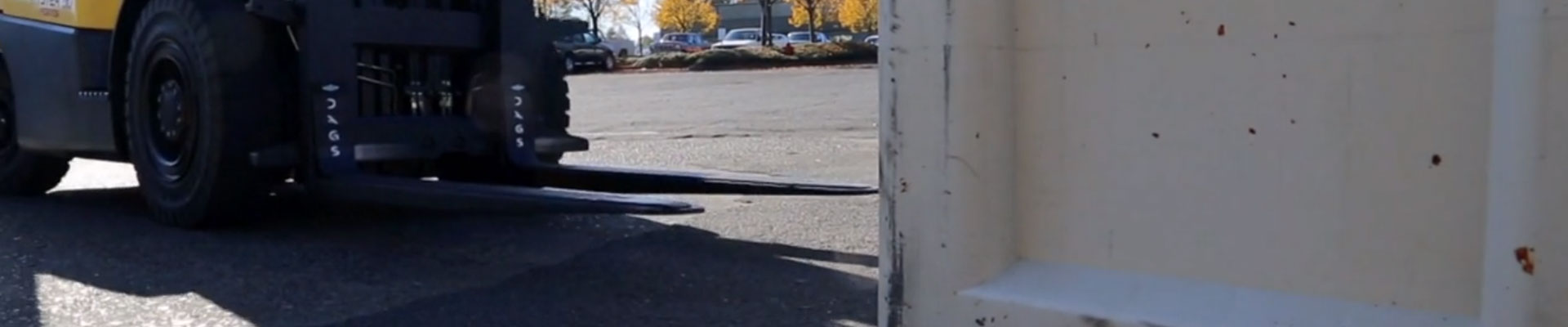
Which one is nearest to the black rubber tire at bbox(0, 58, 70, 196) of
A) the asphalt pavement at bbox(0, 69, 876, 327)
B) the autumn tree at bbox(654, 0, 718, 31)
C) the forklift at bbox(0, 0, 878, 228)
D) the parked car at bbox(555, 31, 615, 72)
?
the asphalt pavement at bbox(0, 69, 876, 327)

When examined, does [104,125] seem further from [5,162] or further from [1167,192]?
[1167,192]

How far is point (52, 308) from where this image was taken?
4.81m

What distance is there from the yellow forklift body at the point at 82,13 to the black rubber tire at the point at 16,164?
97cm

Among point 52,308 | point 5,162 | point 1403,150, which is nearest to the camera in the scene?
point 1403,150

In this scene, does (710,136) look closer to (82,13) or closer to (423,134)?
(82,13)

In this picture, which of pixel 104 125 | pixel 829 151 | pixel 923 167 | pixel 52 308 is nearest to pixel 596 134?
pixel 829 151

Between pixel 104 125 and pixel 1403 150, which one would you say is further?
pixel 104 125

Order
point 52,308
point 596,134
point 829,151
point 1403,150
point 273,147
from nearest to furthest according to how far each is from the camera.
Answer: point 1403,150, point 52,308, point 273,147, point 829,151, point 596,134

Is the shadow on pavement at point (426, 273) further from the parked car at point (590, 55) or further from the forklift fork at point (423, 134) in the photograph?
the parked car at point (590, 55)

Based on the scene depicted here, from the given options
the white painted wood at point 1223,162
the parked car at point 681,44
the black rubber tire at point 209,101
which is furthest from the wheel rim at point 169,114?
the parked car at point 681,44

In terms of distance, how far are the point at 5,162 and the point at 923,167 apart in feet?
24.1

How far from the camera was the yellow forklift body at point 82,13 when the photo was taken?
648cm

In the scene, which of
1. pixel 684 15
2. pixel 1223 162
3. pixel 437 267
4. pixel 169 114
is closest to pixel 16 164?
pixel 169 114

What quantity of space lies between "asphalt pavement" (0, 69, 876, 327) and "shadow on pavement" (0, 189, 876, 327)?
0.01 meters
